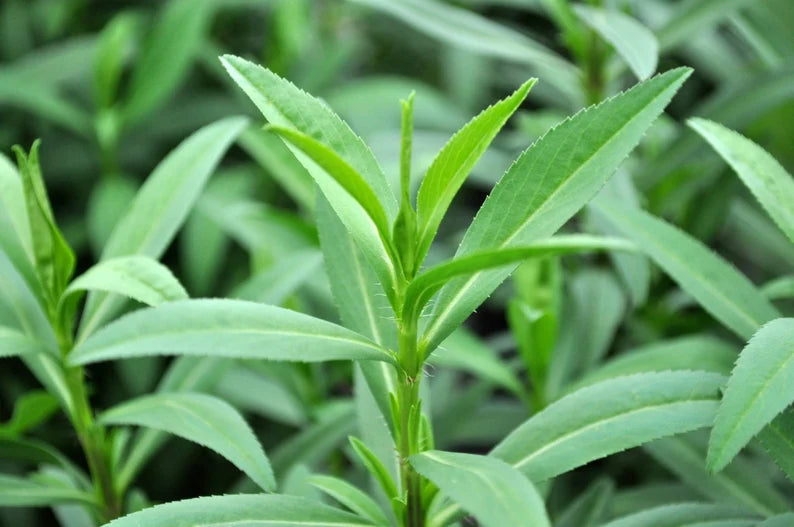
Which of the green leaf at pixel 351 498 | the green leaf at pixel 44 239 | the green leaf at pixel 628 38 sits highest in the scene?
the green leaf at pixel 628 38

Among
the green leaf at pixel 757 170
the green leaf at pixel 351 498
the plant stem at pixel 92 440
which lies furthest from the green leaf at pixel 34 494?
the green leaf at pixel 757 170

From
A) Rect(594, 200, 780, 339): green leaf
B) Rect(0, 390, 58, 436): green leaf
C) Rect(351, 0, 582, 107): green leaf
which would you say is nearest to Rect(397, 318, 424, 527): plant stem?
Rect(594, 200, 780, 339): green leaf

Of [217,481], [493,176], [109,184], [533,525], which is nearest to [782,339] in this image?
[533,525]

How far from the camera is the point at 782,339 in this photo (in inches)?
25.1

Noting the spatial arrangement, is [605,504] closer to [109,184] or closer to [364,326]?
[364,326]

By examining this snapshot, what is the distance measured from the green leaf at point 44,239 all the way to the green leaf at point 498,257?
0.31 metres

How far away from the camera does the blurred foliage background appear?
1.08 m

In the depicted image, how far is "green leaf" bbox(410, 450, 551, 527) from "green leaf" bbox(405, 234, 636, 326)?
111 millimetres

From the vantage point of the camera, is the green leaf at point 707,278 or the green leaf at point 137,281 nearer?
the green leaf at point 137,281

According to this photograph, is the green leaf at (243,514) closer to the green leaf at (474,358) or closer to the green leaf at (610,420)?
the green leaf at (610,420)

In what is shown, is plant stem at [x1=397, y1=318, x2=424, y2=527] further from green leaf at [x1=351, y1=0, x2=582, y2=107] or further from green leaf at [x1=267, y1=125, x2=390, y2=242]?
green leaf at [x1=351, y1=0, x2=582, y2=107]

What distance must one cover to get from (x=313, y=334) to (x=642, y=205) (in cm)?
64

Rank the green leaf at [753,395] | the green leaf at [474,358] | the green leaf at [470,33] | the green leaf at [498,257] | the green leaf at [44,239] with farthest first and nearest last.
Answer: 1. the green leaf at [470,33]
2. the green leaf at [474,358]
3. the green leaf at [44,239]
4. the green leaf at [753,395]
5. the green leaf at [498,257]

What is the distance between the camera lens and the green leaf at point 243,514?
615 millimetres
